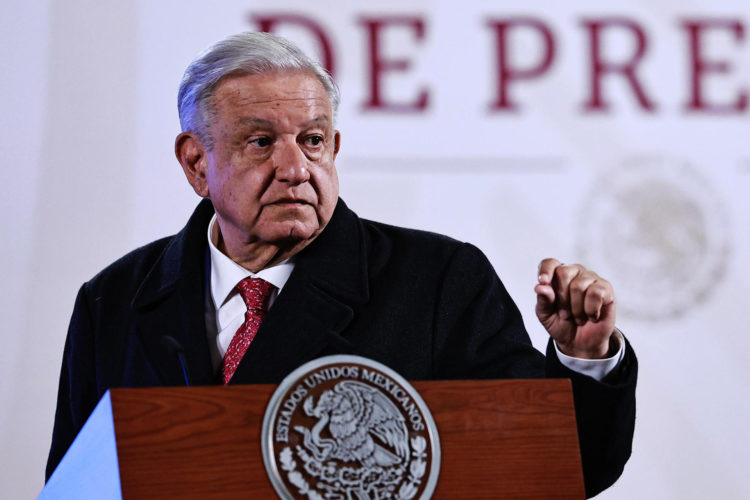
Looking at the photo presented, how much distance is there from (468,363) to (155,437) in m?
0.72

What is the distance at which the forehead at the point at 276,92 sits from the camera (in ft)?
6.20

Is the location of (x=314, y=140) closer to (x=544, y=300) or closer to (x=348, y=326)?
(x=348, y=326)

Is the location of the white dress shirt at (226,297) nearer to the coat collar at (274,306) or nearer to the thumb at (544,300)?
the coat collar at (274,306)

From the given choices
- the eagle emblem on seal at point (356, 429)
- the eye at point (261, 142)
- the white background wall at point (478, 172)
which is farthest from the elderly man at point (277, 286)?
the white background wall at point (478, 172)

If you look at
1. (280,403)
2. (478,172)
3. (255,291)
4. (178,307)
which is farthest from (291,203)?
(478,172)

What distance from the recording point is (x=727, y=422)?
3057mm

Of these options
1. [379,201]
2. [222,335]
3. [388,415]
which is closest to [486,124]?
[379,201]

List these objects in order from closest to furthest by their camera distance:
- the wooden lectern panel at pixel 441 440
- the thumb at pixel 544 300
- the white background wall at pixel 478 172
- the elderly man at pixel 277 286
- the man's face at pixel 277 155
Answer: the wooden lectern panel at pixel 441 440 < the thumb at pixel 544 300 < the elderly man at pixel 277 286 < the man's face at pixel 277 155 < the white background wall at pixel 478 172

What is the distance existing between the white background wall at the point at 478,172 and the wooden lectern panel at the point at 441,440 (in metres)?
1.68

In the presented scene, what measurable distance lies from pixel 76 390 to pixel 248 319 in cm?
39

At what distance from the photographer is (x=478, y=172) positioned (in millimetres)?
3094

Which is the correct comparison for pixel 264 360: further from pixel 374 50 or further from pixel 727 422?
pixel 727 422

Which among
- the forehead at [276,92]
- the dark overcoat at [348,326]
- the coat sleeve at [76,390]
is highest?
the forehead at [276,92]

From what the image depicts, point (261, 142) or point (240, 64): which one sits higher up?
point (240, 64)
